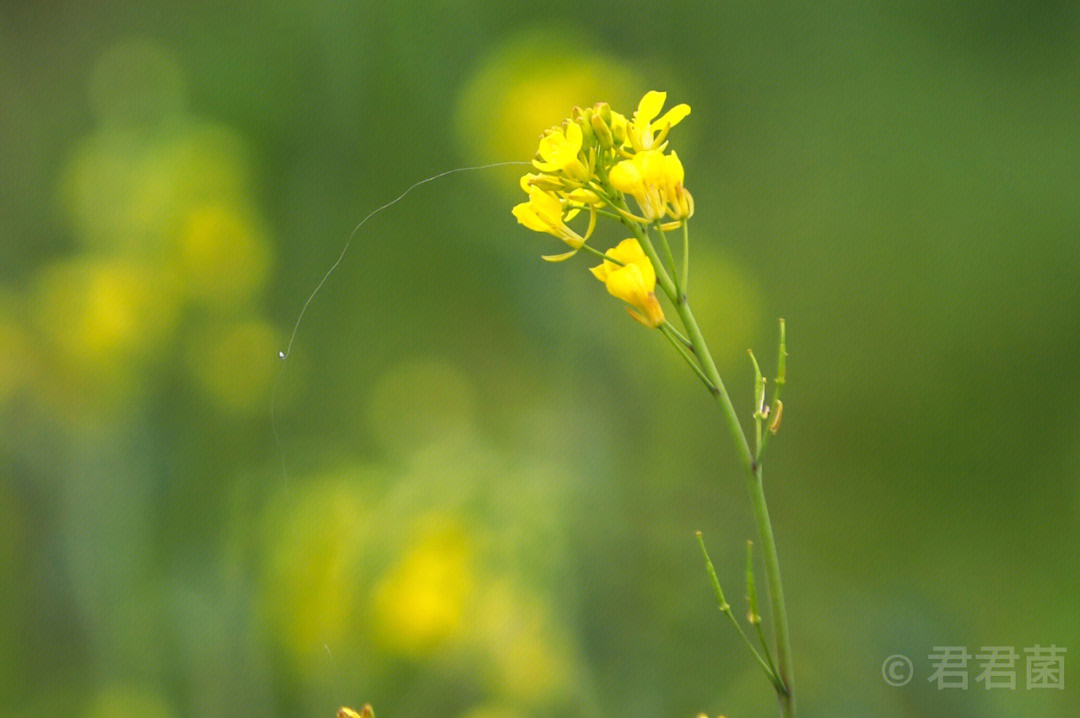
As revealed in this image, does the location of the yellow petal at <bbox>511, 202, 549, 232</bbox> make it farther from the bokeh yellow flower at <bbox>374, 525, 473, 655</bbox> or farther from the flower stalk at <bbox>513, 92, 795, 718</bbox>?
the bokeh yellow flower at <bbox>374, 525, 473, 655</bbox>

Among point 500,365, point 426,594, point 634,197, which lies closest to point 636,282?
point 634,197

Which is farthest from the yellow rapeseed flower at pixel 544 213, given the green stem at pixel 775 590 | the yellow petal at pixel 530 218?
the green stem at pixel 775 590

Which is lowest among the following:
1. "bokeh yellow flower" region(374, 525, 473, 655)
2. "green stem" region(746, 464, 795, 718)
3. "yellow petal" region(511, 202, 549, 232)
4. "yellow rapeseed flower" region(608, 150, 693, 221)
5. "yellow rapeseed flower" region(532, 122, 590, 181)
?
"bokeh yellow flower" region(374, 525, 473, 655)

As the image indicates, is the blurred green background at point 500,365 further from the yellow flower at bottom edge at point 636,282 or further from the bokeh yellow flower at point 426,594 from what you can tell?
the yellow flower at bottom edge at point 636,282

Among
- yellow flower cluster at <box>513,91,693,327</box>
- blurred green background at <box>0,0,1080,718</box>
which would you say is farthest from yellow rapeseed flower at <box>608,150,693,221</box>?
blurred green background at <box>0,0,1080,718</box>

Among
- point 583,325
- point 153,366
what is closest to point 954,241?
point 583,325

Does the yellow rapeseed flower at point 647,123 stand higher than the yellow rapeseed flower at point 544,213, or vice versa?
the yellow rapeseed flower at point 647,123

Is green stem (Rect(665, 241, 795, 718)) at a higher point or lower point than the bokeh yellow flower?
higher

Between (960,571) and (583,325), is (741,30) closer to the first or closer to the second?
(583,325)

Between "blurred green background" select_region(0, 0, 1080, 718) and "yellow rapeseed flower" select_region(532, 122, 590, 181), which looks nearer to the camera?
"yellow rapeseed flower" select_region(532, 122, 590, 181)
